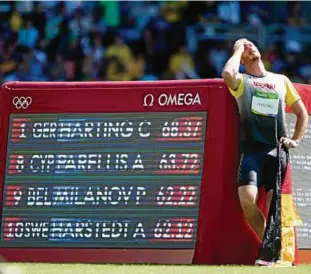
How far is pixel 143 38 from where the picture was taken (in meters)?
22.7

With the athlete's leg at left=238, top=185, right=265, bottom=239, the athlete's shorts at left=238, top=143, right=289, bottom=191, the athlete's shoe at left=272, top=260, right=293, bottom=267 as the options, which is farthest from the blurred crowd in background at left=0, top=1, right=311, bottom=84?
the athlete's shoe at left=272, top=260, right=293, bottom=267

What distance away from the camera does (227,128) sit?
36.3 ft

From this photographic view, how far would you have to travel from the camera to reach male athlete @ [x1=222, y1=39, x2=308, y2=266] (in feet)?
35.4

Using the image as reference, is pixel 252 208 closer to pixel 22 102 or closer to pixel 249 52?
pixel 249 52

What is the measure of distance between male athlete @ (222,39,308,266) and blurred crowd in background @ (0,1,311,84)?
10.4 metres

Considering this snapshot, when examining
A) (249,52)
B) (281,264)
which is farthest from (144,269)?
(249,52)

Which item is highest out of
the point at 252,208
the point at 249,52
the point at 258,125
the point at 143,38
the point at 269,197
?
the point at 143,38

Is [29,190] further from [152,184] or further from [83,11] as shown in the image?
[83,11]

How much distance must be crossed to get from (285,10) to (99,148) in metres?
12.4

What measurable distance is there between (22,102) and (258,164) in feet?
7.95

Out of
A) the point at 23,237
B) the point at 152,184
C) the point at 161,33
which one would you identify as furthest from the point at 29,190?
the point at 161,33

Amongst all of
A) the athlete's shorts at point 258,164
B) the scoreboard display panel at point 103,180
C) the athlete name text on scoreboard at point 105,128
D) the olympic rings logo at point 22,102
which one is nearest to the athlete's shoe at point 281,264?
the athlete's shorts at point 258,164

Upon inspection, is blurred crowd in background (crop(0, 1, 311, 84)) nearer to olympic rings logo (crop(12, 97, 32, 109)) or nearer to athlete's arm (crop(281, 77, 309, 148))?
olympic rings logo (crop(12, 97, 32, 109))

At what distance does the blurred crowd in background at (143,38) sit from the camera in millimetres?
22000
